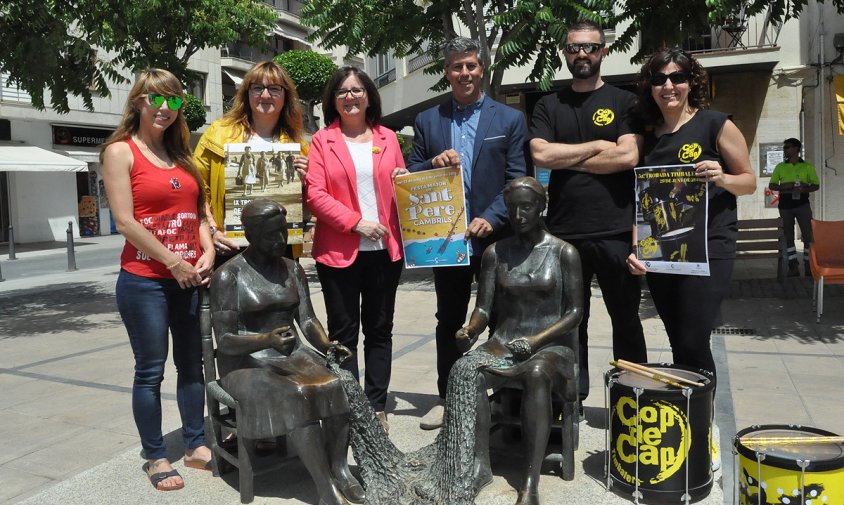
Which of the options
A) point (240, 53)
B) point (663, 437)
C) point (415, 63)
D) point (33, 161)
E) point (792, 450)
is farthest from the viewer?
point (240, 53)

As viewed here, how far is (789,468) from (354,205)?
248 centimetres

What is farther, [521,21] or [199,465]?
[521,21]

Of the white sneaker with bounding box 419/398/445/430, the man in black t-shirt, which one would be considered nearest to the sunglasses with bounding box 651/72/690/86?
the man in black t-shirt

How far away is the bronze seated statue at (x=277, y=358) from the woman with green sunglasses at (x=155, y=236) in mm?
364

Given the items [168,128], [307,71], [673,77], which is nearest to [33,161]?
[307,71]

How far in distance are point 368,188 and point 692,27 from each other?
511 centimetres

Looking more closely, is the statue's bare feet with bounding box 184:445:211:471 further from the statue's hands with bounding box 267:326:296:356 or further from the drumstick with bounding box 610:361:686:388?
the drumstick with bounding box 610:361:686:388

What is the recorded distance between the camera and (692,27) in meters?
7.58

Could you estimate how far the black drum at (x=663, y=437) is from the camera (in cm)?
317

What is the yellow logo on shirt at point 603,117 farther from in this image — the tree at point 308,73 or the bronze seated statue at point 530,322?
the tree at point 308,73

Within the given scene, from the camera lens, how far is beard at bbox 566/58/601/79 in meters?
3.77

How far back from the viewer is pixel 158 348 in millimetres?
3682

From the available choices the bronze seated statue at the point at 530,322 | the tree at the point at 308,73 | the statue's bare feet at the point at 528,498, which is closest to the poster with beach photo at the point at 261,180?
the bronze seated statue at the point at 530,322

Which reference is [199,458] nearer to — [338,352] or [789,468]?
[338,352]
